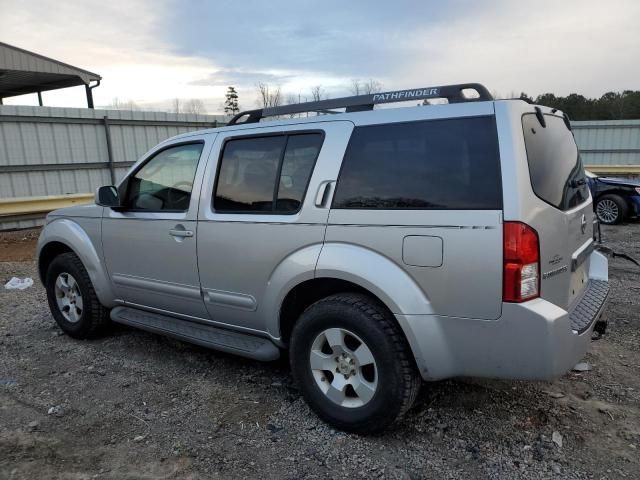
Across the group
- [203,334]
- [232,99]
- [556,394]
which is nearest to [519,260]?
[556,394]

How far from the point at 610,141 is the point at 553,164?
19.0 meters

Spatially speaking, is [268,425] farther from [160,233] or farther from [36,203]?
[36,203]

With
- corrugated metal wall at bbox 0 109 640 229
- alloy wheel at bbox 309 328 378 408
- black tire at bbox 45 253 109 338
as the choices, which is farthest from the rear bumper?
corrugated metal wall at bbox 0 109 640 229

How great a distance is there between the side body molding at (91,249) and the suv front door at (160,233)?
0.36ft

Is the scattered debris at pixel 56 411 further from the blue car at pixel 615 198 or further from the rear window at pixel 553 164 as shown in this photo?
the blue car at pixel 615 198

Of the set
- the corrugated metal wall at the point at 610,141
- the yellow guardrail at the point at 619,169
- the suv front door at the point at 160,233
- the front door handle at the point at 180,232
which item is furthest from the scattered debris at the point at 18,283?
the corrugated metal wall at the point at 610,141

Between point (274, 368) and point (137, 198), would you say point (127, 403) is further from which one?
point (137, 198)

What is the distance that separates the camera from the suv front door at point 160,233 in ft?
12.4

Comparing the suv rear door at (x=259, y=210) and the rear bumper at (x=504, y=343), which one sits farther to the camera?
the suv rear door at (x=259, y=210)

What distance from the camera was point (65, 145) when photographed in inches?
444

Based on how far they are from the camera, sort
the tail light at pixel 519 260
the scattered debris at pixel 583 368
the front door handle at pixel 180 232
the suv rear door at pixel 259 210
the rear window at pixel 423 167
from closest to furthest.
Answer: the tail light at pixel 519 260 < the rear window at pixel 423 167 < the suv rear door at pixel 259 210 < the front door handle at pixel 180 232 < the scattered debris at pixel 583 368

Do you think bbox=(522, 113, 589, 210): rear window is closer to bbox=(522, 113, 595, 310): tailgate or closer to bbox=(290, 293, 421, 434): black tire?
bbox=(522, 113, 595, 310): tailgate

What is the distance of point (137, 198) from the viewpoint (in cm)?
429

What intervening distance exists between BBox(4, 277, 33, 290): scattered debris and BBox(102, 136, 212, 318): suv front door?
3.38m
